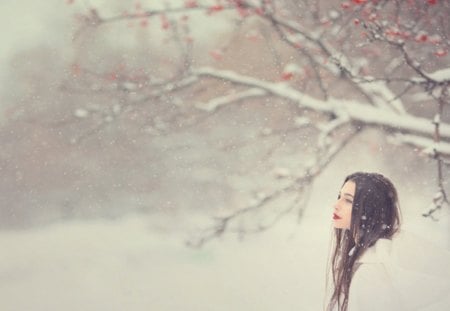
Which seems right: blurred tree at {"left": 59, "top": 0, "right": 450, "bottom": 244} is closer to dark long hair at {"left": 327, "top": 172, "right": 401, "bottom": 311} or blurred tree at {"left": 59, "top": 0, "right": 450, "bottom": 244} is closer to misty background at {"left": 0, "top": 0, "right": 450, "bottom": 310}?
misty background at {"left": 0, "top": 0, "right": 450, "bottom": 310}

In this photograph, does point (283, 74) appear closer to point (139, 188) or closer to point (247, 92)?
point (247, 92)

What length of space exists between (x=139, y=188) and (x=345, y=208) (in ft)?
2.05

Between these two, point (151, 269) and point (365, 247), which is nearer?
point (365, 247)

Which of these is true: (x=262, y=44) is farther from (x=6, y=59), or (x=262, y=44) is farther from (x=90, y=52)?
(x=6, y=59)

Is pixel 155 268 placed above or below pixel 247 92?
below

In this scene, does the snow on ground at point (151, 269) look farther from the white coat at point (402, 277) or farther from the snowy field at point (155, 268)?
the white coat at point (402, 277)

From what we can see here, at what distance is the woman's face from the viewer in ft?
5.77

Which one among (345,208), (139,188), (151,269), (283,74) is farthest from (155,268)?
(283,74)

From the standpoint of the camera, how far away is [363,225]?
1734 mm

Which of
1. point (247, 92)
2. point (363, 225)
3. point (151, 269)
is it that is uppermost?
point (247, 92)

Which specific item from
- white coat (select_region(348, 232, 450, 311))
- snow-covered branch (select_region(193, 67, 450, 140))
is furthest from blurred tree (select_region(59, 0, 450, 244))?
white coat (select_region(348, 232, 450, 311))

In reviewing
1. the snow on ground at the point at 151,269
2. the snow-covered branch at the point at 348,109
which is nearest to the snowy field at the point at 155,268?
the snow on ground at the point at 151,269

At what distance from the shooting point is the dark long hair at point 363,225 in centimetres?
174

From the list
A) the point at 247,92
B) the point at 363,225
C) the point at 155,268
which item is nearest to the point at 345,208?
the point at 363,225
